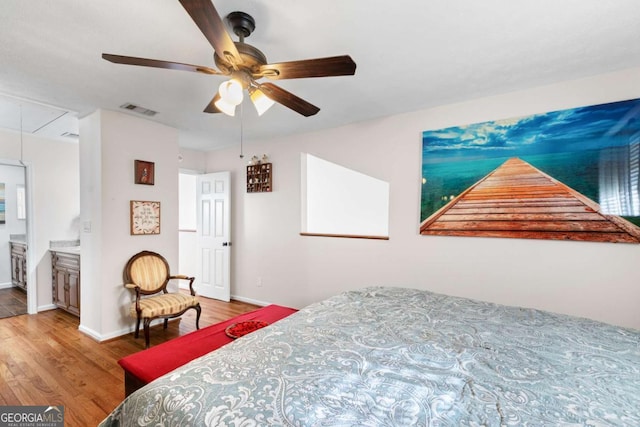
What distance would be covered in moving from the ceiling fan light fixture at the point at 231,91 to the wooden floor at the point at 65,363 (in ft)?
7.16

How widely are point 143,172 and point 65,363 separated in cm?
196

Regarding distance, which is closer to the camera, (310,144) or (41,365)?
(41,365)

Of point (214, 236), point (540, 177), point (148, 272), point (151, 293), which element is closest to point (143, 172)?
point (148, 272)

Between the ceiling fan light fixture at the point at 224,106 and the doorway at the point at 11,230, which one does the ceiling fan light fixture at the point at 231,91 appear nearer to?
the ceiling fan light fixture at the point at 224,106

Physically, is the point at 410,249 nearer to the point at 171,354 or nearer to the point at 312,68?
the point at 312,68

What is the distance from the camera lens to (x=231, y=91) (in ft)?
5.18

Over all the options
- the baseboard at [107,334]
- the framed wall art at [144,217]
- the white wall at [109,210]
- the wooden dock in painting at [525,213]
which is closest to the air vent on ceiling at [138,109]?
the white wall at [109,210]

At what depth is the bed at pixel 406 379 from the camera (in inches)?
32.6

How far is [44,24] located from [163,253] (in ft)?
8.04

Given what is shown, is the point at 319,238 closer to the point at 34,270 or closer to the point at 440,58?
the point at 440,58

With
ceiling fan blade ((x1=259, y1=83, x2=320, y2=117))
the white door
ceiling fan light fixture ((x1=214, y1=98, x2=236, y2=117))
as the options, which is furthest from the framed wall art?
ceiling fan blade ((x1=259, y1=83, x2=320, y2=117))

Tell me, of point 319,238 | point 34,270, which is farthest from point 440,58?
point 34,270

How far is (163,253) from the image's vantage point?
347 centimetres

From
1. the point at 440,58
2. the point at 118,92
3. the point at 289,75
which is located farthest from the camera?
the point at 118,92
